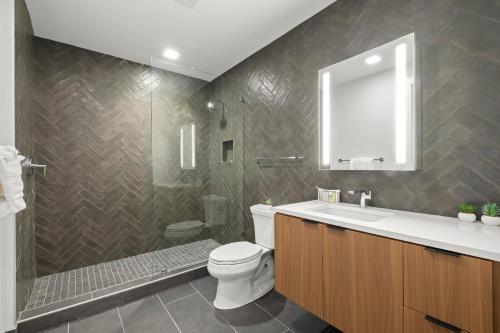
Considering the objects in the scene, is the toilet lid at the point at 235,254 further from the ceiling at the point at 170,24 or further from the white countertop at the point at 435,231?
the ceiling at the point at 170,24

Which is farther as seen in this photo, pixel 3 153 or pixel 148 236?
pixel 148 236

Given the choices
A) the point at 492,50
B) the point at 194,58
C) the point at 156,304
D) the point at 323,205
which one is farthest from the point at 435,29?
the point at 156,304

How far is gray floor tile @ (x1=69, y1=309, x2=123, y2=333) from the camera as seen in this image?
5.63 feet

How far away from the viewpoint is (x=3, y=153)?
126 cm

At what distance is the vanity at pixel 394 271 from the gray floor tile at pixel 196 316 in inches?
24.7

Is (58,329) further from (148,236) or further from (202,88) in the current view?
(202,88)

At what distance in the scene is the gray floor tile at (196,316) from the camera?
5.57 feet

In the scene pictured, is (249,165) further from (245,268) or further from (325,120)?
(245,268)

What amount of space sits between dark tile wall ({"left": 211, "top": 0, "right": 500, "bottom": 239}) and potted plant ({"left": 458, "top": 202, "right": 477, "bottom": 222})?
0.18ft

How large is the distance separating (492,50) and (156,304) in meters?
3.08

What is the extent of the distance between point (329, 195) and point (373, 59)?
114 centimetres

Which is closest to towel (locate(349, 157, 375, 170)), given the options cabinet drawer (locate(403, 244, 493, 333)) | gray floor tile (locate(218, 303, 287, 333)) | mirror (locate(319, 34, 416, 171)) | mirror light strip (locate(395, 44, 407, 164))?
mirror (locate(319, 34, 416, 171))

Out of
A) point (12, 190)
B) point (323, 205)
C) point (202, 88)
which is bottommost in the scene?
point (323, 205)

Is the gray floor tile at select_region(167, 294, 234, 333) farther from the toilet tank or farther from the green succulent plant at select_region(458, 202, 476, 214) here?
the green succulent plant at select_region(458, 202, 476, 214)
